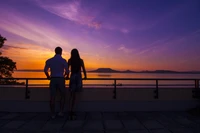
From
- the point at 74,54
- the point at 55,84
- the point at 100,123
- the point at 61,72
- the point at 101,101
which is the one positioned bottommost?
the point at 100,123

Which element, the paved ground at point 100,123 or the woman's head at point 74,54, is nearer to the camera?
the paved ground at point 100,123

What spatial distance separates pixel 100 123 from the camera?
331cm

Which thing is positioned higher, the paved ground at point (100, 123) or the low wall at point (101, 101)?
the low wall at point (101, 101)

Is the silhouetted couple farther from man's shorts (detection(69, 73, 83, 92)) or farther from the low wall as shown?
the low wall

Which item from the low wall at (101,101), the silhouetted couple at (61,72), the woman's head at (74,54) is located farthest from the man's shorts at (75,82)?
the low wall at (101,101)

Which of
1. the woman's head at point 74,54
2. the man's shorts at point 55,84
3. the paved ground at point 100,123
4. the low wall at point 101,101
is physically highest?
the woman's head at point 74,54

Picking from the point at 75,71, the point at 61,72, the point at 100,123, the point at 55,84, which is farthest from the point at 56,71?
the point at 100,123

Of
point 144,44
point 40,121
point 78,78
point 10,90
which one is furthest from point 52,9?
point 144,44

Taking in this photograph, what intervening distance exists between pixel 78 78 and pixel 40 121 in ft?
4.50

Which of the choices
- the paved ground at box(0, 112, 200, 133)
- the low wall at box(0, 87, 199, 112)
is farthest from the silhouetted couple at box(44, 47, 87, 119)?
the low wall at box(0, 87, 199, 112)

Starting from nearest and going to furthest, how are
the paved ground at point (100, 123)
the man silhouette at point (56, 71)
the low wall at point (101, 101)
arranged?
the paved ground at point (100, 123), the man silhouette at point (56, 71), the low wall at point (101, 101)

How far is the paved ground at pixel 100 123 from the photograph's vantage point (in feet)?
9.46

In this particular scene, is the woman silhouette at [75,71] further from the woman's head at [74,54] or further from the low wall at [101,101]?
the low wall at [101,101]

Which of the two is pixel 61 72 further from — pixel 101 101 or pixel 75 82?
pixel 101 101
